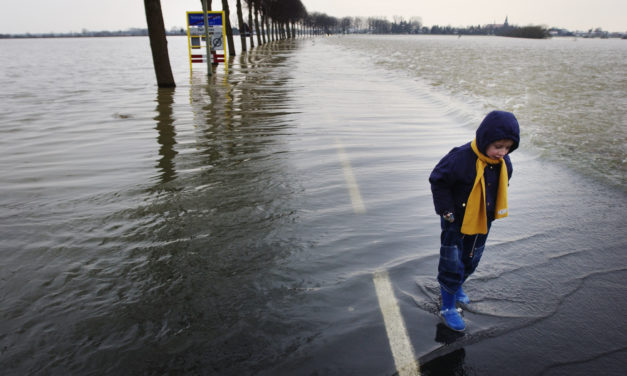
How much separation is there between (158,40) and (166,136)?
7.52 meters

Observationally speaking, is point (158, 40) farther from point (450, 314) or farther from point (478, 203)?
point (450, 314)

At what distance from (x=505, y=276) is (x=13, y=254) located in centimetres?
384

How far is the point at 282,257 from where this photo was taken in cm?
318

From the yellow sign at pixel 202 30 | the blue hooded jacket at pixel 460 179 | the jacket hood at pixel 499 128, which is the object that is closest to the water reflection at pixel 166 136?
the blue hooded jacket at pixel 460 179

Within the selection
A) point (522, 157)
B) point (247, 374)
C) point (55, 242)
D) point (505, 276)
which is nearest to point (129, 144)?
point (55, 242)

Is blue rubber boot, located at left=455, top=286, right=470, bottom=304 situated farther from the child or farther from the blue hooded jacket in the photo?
the blue hooded jacket

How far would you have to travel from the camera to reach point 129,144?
642cm

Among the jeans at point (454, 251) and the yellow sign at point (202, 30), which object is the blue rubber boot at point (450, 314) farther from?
the yellow sign at point (202, 30)

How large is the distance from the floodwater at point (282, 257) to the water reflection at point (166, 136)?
5 cm

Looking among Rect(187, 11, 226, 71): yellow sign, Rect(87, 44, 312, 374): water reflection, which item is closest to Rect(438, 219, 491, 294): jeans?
Rect(87, 44, 312, 374): water reflection

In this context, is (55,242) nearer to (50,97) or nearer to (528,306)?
(528,306)

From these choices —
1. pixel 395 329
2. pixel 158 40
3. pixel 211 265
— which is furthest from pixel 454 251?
pixel 158 40

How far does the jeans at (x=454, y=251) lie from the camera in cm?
248

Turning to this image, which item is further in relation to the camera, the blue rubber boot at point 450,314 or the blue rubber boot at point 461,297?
the blue rubber boot at point 461,297
